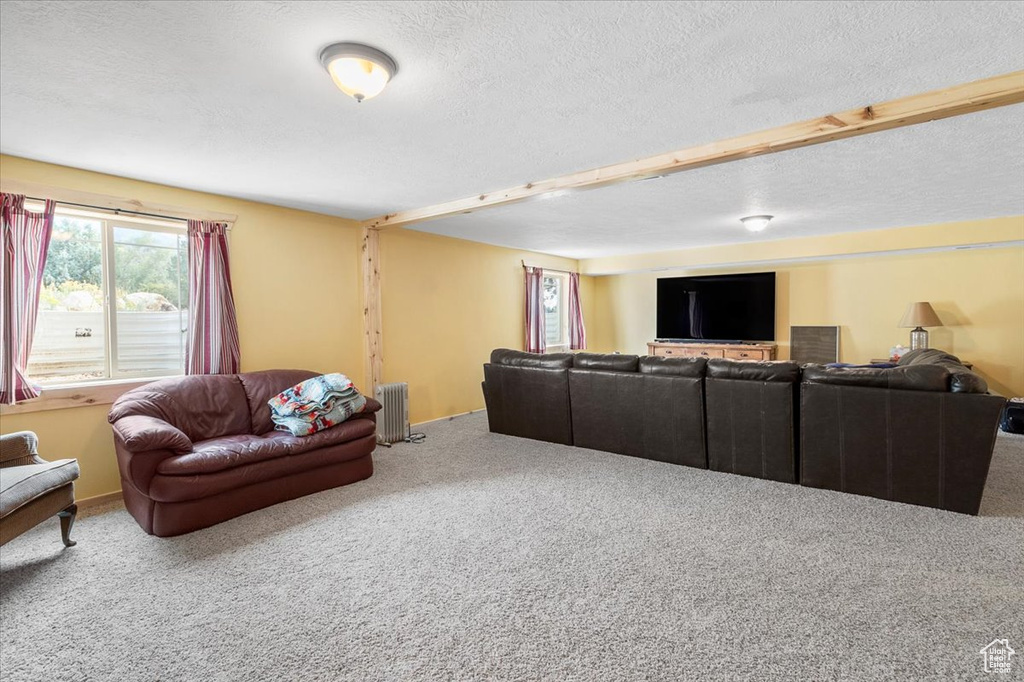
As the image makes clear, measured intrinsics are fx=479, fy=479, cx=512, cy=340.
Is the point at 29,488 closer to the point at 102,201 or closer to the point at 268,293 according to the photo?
the point at 102,201

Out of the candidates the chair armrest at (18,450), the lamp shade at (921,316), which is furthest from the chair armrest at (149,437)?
the lamp shade at (921,316)

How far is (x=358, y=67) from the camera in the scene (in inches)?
76.7

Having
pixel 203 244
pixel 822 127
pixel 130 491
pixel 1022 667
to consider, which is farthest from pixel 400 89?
pixel 1022 667

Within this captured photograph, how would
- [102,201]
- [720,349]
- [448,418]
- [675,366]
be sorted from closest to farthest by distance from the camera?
[102,201] < [675,366] < [448,418] < [720,349]

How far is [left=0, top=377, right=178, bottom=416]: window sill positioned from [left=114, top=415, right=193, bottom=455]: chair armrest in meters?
0.59

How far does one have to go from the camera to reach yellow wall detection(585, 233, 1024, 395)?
5629mm

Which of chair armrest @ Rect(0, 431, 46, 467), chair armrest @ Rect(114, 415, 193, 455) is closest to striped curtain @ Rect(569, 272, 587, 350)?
chair armrest @ Rect(114, 415, 193, 455)

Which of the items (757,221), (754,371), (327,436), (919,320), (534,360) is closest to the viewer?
(327,436)

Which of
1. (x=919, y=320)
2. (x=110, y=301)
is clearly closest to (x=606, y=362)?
(x=110, y=301)

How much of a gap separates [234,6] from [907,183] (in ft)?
15.6

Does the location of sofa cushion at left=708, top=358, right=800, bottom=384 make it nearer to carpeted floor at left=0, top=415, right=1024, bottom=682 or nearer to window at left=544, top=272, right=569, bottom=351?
carpeted floor at left=0, top=415, right=1024, bottom=682

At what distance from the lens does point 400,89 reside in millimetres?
2262

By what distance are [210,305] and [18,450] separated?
1.51m

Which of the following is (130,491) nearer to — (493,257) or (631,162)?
(631,162)
